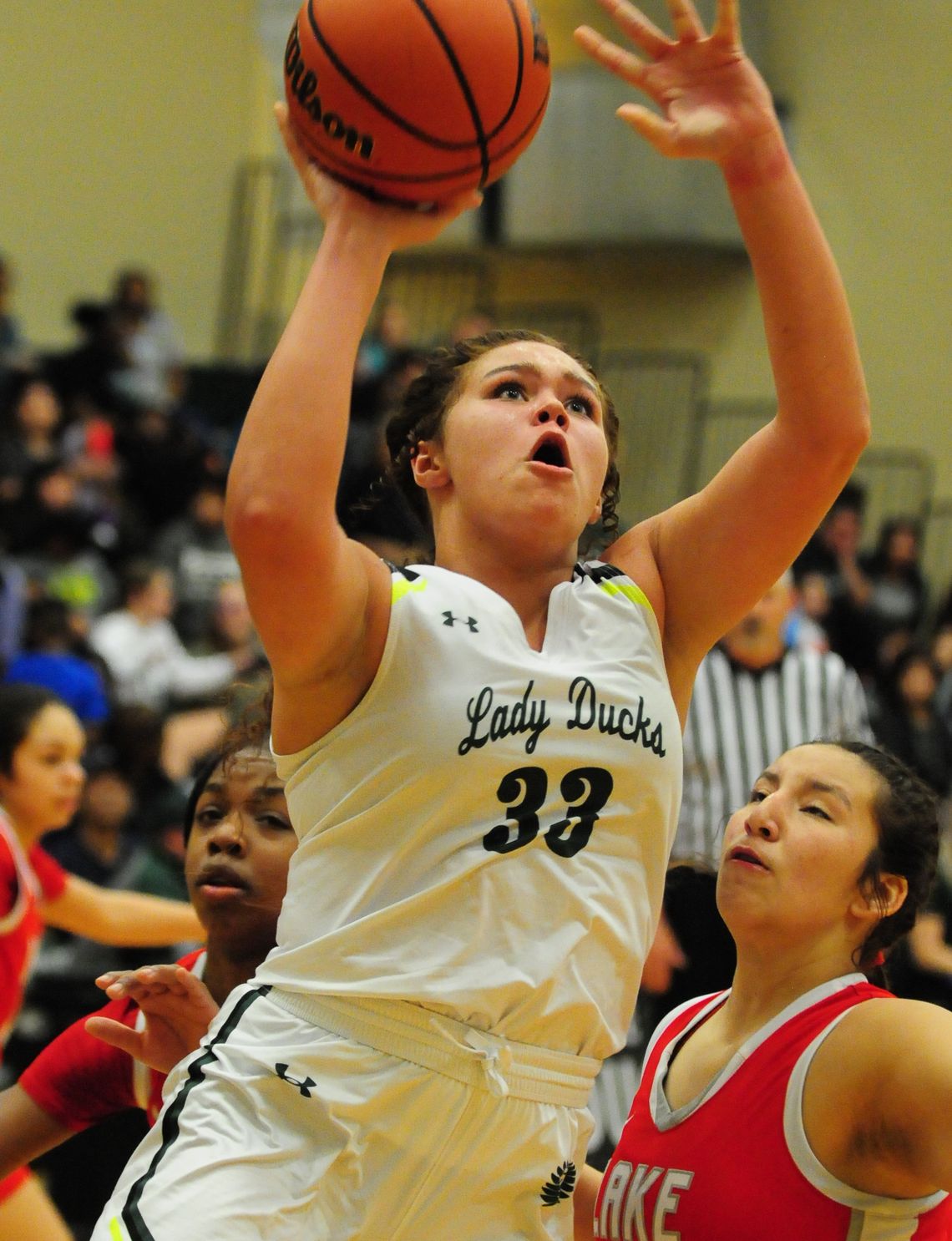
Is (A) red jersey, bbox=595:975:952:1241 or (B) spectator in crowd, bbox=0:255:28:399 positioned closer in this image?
(A) red jersey, bbox=595:975:952:1241

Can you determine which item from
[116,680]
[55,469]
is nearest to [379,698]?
[116,680]

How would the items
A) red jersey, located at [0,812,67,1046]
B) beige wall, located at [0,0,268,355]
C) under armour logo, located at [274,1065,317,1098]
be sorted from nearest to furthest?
under armour logo, located at [274,1065,317,1098] < red jersey, located at [0,812,67,1046] < beige wall, located at [0,0,268,355]

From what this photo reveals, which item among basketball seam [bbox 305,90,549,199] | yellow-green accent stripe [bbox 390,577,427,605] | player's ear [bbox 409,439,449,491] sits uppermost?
basketball seam [bbox 305,90,549,199]

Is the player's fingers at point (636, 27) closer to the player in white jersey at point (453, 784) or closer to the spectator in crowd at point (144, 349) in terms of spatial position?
the player in white jersey at point (453, 784)

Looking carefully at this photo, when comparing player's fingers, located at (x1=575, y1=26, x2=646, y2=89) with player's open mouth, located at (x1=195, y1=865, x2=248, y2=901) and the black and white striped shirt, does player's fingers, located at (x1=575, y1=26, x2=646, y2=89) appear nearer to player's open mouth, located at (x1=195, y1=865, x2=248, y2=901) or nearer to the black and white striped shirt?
player's open mouth, located at (x1=195, y1=865, x2=248, y2=901)

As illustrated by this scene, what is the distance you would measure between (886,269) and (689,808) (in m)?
10.1

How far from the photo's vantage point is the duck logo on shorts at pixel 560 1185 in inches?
92.7

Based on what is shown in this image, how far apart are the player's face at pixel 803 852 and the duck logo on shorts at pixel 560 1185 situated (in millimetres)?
586

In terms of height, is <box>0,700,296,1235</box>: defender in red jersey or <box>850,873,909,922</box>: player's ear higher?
<box>850,873,909,922</box>: player's ear

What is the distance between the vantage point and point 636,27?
2.48 metres

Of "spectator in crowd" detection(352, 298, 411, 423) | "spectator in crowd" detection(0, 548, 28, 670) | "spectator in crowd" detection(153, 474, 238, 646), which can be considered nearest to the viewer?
"spectator in crowd" detection(0, 548, 28, 670)

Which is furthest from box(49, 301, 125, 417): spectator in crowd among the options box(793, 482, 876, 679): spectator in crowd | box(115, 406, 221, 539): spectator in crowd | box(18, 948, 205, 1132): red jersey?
box(18, 948, 205, 1132): red jersey

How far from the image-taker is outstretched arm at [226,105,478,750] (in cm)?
212

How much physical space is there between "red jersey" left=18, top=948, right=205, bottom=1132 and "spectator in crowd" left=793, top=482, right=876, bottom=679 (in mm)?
9654
